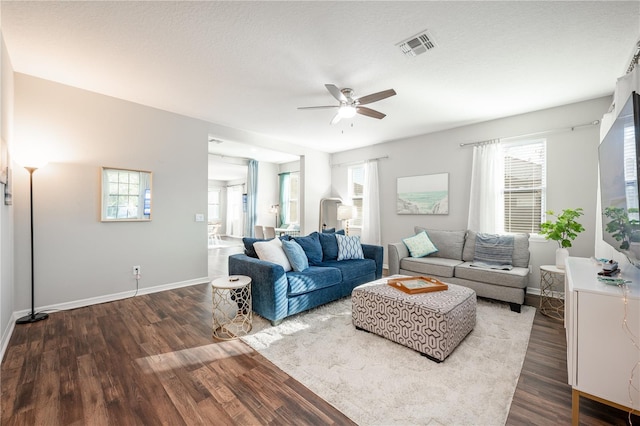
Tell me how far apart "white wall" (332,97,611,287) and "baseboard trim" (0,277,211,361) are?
389cm

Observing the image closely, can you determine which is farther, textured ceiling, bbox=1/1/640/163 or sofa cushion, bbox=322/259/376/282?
sofa cushion, bbox=322/259/376/282

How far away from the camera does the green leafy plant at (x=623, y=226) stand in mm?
1442

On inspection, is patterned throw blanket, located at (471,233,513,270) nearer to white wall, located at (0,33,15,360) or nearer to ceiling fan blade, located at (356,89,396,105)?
ceiling fan blade, located at (356,89,396,105)

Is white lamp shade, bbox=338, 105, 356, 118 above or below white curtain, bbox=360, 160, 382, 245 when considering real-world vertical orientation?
above

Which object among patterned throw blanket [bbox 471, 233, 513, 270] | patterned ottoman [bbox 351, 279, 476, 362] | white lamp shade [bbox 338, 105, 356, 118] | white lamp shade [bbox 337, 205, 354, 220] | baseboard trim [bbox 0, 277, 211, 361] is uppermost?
white lamp shade [bbox 338, 105, 356, 118]

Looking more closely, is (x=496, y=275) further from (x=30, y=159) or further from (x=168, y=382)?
(x=30, y=159)

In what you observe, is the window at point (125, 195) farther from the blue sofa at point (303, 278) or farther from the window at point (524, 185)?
the window at point (524, 185)

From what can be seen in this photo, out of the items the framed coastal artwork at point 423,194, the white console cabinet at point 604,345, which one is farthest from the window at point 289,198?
the white console cabinet at point 604,345

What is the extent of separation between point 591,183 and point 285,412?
4508 mm

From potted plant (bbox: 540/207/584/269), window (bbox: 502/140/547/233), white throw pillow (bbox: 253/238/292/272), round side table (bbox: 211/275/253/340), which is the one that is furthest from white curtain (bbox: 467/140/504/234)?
round side table (bbox: 211/275/253/340)

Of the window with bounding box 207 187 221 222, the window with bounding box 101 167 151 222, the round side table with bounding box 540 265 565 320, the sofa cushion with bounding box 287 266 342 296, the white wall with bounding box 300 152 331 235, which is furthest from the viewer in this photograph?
the window with bounding box 207 187 221 222

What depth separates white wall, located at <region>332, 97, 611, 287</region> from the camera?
3.44 meters

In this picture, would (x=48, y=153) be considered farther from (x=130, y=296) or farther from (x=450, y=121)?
(x=450, y=121)

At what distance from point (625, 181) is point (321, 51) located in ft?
7.82
